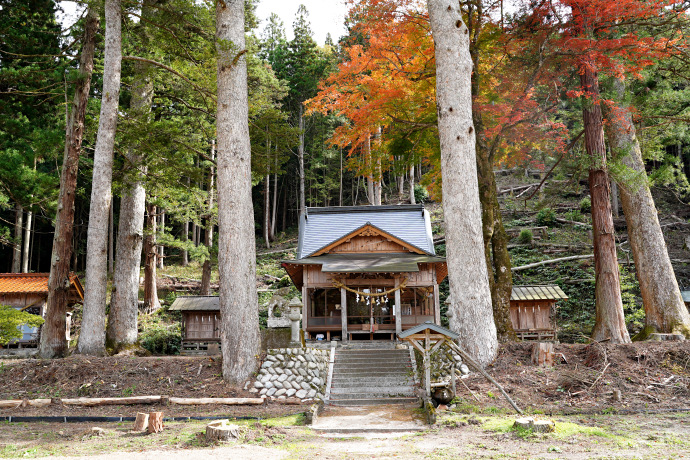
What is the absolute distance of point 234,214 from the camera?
1026 centimetres

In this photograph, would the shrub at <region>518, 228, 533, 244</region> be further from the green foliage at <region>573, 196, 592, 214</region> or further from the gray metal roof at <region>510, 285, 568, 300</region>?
the gray metal roof at <region>510, 285, 568, 300</region>

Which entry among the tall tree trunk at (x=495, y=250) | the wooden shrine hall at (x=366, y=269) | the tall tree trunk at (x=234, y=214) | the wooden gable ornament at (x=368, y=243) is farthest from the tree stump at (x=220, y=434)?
the wooden gable ornament at (x=368, y=243)

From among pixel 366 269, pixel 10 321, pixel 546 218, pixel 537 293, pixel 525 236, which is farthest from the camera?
pixel 546 218

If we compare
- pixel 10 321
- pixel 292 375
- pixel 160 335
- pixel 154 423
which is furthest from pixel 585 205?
pixel 10 321

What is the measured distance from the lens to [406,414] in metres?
8.52

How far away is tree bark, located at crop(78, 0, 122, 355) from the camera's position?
11.1 m

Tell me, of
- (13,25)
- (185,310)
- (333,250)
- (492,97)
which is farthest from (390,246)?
(13,25)

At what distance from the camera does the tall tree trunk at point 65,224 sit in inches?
434

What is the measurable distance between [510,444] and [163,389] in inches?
273

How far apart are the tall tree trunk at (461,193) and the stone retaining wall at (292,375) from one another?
331cm

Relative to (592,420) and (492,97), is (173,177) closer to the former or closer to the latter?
(492,97)

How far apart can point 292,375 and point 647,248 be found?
9244 millimetres

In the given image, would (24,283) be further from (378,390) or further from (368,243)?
(378,390)

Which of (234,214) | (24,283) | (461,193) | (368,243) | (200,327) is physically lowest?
(200,327)
